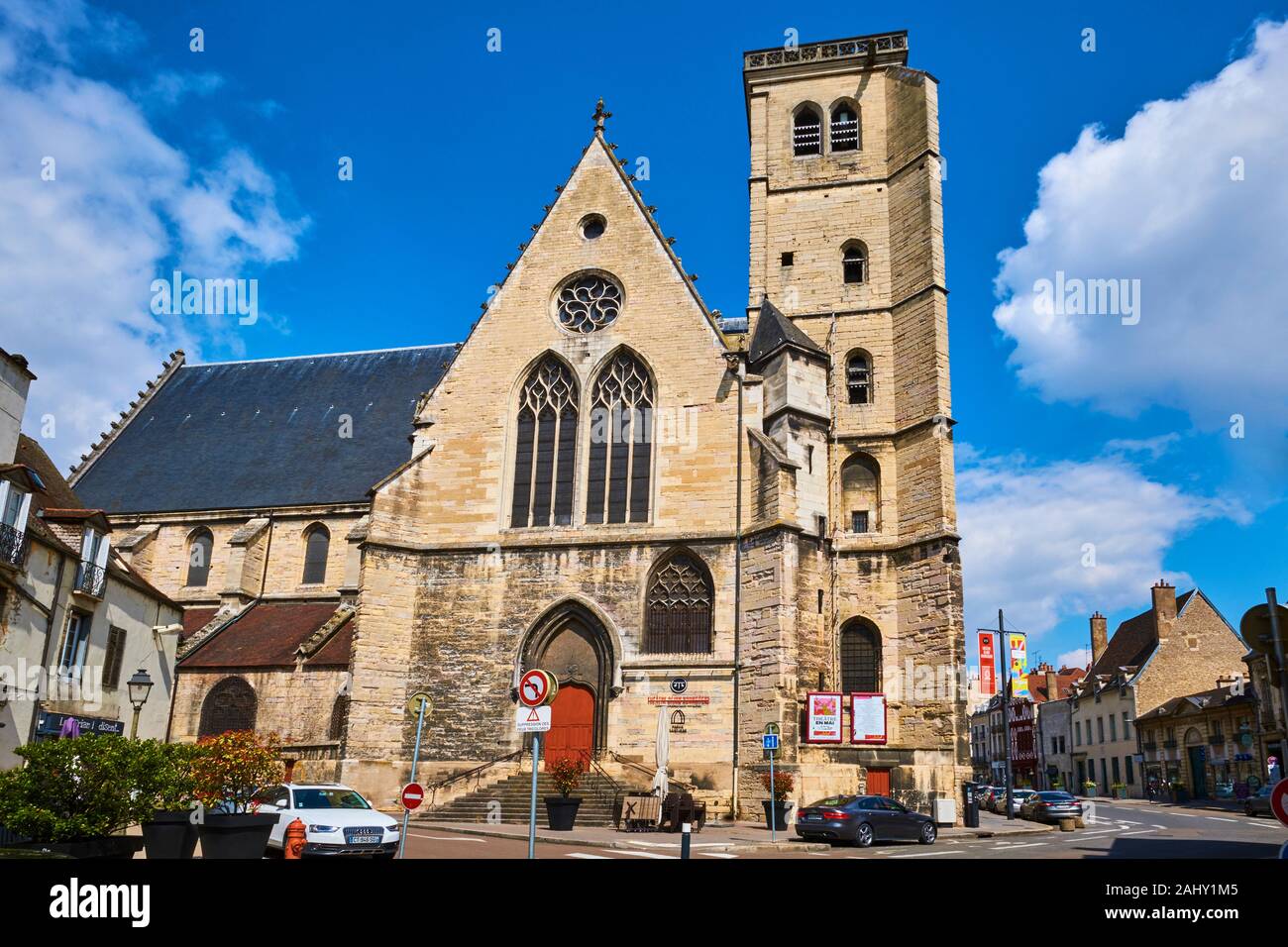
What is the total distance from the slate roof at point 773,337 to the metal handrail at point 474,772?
37.6 feet

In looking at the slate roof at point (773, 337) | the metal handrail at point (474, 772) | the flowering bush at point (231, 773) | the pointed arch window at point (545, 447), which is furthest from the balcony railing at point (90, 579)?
the slate roof at point (773, 337)

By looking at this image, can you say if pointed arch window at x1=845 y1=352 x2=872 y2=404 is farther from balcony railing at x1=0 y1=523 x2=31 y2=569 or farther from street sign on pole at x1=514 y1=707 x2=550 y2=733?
balcony railing at x1=0 y1=523 x2=31 y2=569

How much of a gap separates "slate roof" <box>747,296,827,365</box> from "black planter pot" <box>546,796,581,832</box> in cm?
1216

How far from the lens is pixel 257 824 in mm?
11336

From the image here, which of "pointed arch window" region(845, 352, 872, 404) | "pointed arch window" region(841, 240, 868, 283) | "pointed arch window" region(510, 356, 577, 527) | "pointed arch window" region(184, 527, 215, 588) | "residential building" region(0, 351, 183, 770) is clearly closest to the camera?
"residential building" region(0, 351, 183, 770)

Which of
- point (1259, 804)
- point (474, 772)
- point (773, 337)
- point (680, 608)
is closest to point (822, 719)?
point (680, 608)

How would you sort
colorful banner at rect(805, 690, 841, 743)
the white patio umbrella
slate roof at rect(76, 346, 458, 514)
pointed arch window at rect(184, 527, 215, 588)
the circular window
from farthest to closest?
slate roof at rect(76, 346, 458, 514)
pointed arch window at rect(184, 527, 215, 588)
the circular window
colorful banner at rect(805, 690, 841, 743)
the white patio umbrella

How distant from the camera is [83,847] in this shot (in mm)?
11523

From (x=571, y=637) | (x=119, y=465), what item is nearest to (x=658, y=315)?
(x=571, y=637)

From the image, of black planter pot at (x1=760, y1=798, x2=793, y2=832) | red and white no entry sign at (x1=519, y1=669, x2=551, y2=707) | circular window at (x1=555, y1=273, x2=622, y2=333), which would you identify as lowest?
black planter pot at (x1=760, y1=798, x2=793, y2=832)

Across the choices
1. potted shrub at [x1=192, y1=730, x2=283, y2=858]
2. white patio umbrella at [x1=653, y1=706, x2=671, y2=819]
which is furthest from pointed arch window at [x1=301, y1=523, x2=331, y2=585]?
potted shrub at [x1=192, y1=730, x2=283, y2=858]

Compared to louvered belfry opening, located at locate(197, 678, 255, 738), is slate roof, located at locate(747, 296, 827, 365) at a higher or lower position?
higher

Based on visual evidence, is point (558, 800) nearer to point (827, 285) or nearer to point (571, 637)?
point (571, 637)

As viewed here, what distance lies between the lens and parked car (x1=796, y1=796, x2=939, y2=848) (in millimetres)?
16906
